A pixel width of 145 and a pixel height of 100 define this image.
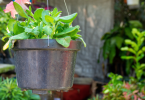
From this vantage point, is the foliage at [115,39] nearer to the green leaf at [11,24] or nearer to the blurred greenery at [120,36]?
the blurred greenery at [120,36]

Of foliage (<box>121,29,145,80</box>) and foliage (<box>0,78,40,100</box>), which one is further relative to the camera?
foliage (<box>121,29,145,80</box>)

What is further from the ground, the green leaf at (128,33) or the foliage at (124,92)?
the green leaf at (128,33)

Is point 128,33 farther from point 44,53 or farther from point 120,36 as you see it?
point 44,53

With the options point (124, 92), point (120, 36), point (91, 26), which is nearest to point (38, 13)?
point (124, 92)

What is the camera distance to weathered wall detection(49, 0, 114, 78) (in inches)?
159

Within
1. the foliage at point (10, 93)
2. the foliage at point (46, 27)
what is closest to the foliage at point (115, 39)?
the foliage at point (10, 93)

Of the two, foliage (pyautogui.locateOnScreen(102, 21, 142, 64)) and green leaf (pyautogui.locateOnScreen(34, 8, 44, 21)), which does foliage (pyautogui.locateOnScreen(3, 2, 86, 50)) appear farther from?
foliage (pyautogui.locateOnScreen(102, 21, 142, 64))

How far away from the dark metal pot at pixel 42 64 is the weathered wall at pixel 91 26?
3.55 m

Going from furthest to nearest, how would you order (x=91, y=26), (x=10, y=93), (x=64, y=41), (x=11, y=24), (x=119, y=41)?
(x=91, y=26) < (x=119, y=41) < (x=10, y=93) < (x=11, y=24) < (x=64, y=41)

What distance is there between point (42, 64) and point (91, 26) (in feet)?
12.1

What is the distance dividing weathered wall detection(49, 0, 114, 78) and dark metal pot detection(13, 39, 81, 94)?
140 inches

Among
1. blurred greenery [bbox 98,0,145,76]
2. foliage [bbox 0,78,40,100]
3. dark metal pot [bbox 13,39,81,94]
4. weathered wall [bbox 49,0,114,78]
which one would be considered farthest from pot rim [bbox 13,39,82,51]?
weathered wall [bbox 49,0,114,78]

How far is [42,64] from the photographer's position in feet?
1.91

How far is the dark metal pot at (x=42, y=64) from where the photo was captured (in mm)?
571
